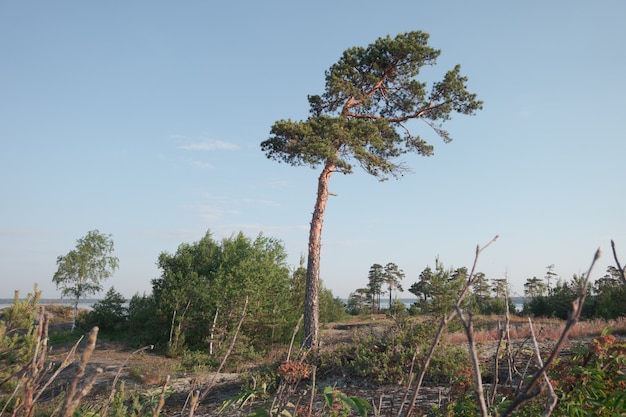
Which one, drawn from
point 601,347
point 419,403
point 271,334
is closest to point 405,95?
point 271,334

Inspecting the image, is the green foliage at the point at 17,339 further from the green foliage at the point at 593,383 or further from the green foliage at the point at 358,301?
the green foliage at the point at 358,301

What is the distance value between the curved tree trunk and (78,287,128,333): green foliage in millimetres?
15966

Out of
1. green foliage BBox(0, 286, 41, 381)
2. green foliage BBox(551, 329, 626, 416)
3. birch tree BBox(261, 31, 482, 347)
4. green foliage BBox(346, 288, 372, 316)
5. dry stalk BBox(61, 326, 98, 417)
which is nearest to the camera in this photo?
dry stalk BBox(61, 326, 98, 417)

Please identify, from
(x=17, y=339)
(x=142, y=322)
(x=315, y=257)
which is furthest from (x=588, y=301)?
(x=17, y=339)

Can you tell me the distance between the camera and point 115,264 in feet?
98.3

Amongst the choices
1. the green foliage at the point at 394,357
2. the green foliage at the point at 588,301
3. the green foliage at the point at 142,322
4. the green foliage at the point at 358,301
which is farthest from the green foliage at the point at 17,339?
the green foliage at the point at 358,301

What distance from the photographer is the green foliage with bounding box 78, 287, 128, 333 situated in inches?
979

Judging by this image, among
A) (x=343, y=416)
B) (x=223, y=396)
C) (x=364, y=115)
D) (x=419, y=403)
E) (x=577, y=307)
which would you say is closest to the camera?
(x=577, y=307)

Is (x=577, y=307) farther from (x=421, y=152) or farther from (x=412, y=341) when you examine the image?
(x=421, y=152)

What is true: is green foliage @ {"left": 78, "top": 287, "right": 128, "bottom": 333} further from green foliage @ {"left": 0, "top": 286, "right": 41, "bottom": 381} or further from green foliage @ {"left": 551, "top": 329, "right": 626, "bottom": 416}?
green foliage @ {"left": 551, "top": 329, "right": 626, "bottom": 416}

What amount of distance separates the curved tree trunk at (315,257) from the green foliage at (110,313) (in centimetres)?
1597

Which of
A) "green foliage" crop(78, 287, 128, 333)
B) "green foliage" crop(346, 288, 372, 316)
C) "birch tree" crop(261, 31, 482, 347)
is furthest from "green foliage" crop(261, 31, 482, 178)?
"green foliage" crop(346, 288, 372, 316)

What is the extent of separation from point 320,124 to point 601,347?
11.2m

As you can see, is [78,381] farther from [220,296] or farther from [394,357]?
[220,296]
